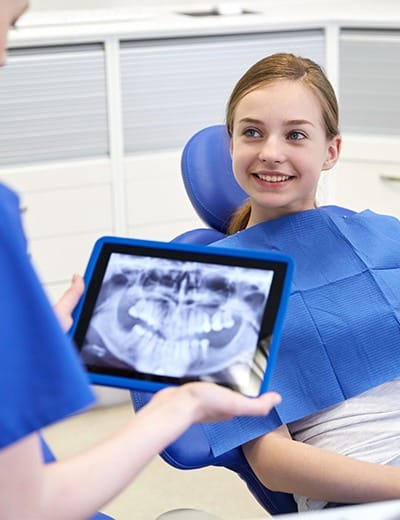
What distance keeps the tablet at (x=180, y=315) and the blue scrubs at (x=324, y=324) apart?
320mm

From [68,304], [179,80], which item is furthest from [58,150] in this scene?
[68,304]

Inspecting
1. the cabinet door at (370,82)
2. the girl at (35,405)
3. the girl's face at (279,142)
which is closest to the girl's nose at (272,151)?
the girl's face at (279,142)

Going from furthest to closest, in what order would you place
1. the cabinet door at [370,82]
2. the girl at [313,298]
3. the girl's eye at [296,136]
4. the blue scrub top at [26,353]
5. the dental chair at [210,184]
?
the cabinet door at [370,82] → the dental chair at [210,184] → the girl's eye at [296,136] → the girl at [313,298] → the blue scrub top at [26,353]

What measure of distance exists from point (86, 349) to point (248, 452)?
0.37 meters

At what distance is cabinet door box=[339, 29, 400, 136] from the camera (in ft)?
9.50

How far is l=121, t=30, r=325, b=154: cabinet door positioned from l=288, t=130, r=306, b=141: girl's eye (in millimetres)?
1262

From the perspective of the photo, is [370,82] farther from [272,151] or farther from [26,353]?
[26,353]

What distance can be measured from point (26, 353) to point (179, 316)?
322mm

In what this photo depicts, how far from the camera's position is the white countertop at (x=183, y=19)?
2695mm

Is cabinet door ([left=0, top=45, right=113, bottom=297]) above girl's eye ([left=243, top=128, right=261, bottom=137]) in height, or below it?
below

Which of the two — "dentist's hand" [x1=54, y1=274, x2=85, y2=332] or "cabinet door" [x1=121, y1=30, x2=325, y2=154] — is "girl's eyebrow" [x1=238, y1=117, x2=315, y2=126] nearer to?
"dentist's hand" [x1=54, y1=274, x2=85, y2=332]

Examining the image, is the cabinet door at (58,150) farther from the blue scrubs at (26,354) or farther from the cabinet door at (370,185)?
the blue scrubs at (26,354)

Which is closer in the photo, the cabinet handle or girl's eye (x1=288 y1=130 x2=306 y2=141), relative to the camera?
girl's eye (x1=288 y1=130 x2=306 y2=141)

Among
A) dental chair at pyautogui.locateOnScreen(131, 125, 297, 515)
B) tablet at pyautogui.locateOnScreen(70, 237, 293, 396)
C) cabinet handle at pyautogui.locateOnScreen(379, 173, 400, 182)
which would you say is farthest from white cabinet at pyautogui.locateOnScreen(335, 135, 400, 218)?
tablet at pyautogui.locateOnScreen(70, 237, 293, 396)
